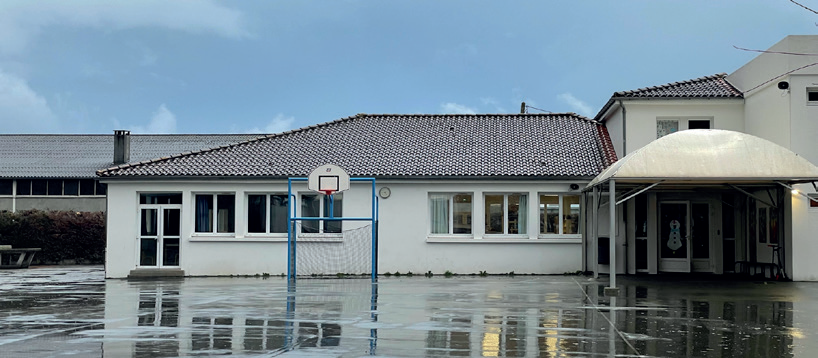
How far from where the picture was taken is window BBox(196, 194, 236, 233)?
27250 millimetres

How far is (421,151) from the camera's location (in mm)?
28719

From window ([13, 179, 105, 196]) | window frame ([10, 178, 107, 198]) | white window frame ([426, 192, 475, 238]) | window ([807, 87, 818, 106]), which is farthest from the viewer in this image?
window ([13, 179, 105, 196])

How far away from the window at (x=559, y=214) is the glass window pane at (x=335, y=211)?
221 inches

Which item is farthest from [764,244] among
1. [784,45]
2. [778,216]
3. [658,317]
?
[658,317]

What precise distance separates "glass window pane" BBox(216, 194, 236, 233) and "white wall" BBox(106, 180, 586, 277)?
0.27 m

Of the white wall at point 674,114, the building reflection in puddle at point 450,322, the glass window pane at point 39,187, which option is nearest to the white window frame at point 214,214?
the building reflection in puddle at point 450,322

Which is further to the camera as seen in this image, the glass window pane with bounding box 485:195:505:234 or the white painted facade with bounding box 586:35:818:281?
the glass window pane with bounding box 485:195:505:234

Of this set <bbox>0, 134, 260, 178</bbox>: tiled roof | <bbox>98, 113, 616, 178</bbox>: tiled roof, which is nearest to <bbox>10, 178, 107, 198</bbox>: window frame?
<bbox>0, 134, 260, 178</bbox>: tiled roof

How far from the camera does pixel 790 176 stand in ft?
65.0

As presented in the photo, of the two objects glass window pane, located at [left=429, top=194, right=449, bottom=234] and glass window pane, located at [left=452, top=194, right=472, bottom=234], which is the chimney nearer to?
glass window pane, located at [left=429, top=194, right=449, bottom=234]

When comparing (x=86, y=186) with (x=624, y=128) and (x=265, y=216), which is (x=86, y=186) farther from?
(x=624, y=128)

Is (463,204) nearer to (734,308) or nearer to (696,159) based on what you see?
(696,159)

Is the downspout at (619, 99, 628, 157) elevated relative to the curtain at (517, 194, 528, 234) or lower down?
elevated

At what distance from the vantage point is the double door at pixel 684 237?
86.1 feet
